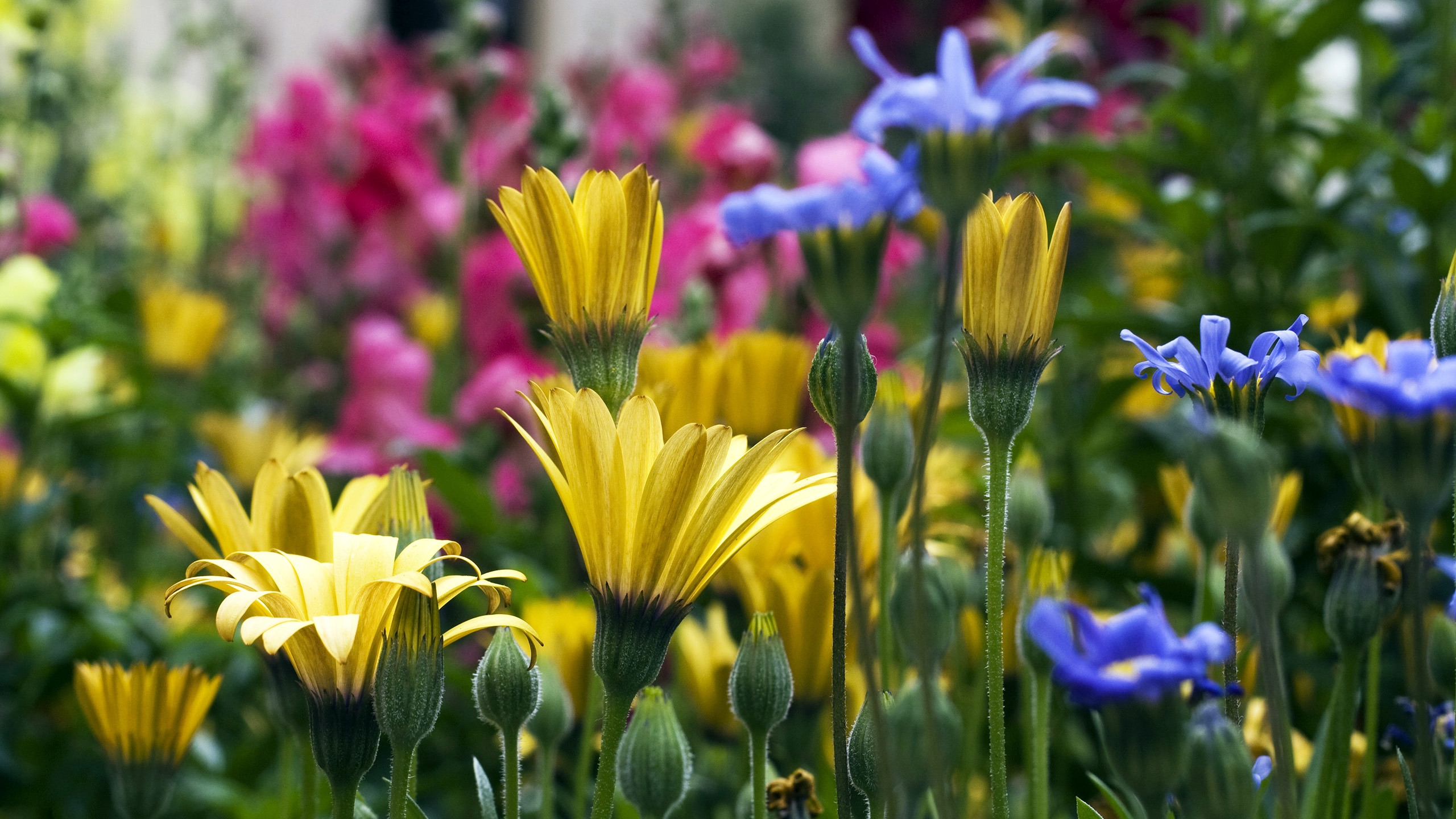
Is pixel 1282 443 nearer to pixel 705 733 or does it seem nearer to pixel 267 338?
pixel 705 733

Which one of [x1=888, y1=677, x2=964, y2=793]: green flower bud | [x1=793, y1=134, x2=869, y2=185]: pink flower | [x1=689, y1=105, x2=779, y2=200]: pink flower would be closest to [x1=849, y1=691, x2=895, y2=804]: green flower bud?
[x1=888, y1=677, x2=964, y2=793]: green flower bud

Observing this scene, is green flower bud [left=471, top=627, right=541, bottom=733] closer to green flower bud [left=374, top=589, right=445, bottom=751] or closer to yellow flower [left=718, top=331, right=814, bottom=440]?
green flower bud [left=374, top=589, right=445, bottom=751]

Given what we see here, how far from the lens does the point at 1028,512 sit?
45 cm

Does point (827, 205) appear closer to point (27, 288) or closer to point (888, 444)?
point (888, 444)

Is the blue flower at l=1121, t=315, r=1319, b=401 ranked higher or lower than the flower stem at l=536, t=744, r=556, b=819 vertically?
higher

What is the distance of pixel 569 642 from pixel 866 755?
217mm

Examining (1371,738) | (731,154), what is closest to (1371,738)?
(1371,738)

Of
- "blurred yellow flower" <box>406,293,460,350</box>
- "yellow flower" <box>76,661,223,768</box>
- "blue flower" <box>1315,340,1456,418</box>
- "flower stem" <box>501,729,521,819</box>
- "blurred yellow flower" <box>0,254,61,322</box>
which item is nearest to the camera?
"blue flower" <box>1315,340,1456,418</box>

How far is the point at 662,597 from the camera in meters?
0.31

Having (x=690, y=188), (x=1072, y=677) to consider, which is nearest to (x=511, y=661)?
(x=1072, y=677)

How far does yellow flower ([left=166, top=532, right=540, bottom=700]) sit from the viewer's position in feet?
0.90

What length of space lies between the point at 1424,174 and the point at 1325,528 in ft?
0.67

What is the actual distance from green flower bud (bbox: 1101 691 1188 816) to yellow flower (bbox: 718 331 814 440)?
0.31 meters

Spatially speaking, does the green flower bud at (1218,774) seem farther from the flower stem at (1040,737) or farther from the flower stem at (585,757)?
the flower stem at (585,757)
